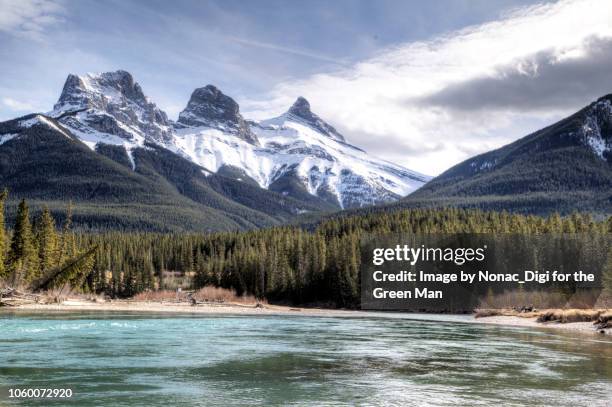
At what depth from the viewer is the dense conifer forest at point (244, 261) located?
109m

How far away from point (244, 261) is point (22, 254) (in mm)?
57301

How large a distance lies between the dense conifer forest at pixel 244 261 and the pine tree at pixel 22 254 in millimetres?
143

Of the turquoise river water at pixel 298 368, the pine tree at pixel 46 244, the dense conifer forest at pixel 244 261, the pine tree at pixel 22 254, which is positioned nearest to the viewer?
the turquoise river water at pixel 298 368

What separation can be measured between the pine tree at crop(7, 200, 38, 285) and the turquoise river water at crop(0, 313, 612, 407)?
143 feet

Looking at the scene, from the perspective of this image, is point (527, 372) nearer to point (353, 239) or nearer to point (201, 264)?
point (353, 239)

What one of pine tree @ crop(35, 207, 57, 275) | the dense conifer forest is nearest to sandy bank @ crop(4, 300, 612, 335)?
the dense conifer forest

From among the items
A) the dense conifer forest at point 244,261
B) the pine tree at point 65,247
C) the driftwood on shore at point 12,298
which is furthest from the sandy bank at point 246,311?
the pine tree at point 65,247

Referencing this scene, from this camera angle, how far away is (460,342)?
55406 millimetres

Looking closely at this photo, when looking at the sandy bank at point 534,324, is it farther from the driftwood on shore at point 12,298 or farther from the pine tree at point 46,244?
the pine tree at point 46,244

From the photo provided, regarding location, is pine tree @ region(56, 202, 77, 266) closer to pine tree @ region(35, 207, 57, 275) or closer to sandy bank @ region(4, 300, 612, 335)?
pine tree @ region(35, 207, 57, 275)

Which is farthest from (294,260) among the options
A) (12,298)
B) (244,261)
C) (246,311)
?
(12,298)

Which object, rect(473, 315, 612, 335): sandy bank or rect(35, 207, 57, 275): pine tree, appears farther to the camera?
rect(35, 207, 57, 275): pine tree

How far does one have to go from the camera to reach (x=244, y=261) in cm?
15088

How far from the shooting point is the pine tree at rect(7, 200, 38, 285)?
330 feet
